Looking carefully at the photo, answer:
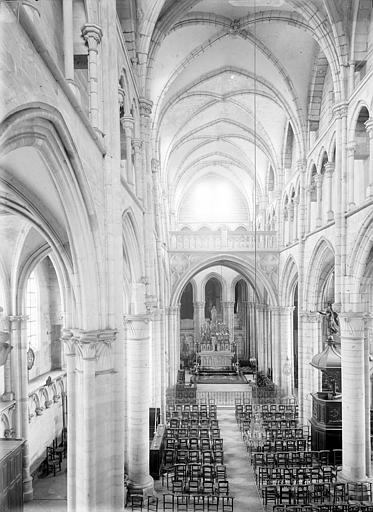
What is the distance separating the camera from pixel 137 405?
1388 centimetres

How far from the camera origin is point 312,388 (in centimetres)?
2077

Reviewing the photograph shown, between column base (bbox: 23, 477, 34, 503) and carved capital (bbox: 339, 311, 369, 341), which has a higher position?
carved capital (bbox: 339, 311, 369, 341)

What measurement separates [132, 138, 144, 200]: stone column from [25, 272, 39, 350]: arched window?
7.07 meters

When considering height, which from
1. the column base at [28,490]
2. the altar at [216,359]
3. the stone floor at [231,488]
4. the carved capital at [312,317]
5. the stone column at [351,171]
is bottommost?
the altar at [216,359]

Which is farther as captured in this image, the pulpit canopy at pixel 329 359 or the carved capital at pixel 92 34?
the pulpit canopy at pixel 329 359

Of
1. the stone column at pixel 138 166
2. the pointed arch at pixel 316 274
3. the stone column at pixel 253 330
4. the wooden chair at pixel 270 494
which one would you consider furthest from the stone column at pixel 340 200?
the stone column at pixel 253 330

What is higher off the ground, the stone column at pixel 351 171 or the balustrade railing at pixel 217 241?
the stone column at pixel 351 171

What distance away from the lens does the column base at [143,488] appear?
13492 millimetres

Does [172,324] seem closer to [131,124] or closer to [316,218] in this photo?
[316,218]

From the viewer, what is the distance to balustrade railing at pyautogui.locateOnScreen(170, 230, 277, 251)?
90.5ft

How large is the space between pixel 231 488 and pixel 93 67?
12.7 m

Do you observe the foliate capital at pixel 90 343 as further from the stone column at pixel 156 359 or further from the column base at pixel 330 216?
the stone column at pixel 156 359

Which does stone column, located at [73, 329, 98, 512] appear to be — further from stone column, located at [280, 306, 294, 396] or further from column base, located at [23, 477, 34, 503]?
stone column, located at [280, 306, 294, 396]

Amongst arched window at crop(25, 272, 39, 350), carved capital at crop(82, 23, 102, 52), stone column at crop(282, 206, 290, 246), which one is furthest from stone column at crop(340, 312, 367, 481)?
arched window at crop(25, 272, 39, 350)
